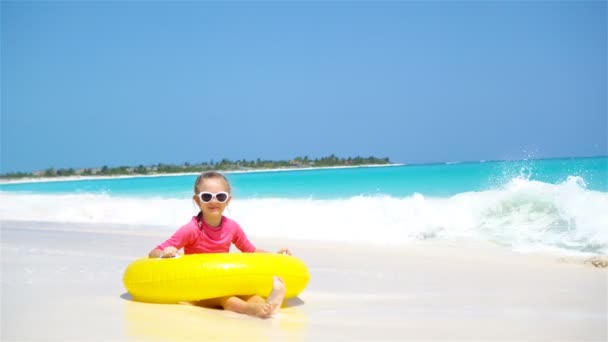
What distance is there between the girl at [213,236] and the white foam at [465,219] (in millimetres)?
4335

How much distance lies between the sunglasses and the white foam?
14.7 feet

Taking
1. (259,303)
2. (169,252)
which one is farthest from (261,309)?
(169,252)

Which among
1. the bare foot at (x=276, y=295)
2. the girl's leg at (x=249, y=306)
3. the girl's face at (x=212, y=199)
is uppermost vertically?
the girl's face at (x=212, y=199)

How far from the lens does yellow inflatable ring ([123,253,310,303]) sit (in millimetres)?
3857

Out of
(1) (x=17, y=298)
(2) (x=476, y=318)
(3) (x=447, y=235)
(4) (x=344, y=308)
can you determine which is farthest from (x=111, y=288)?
(3) (x=447, y=235)

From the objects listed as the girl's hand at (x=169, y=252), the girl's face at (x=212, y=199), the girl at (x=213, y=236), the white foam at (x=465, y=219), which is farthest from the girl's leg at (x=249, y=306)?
the white foam at (x=465, y=219)

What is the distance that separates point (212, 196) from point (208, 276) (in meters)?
0.59

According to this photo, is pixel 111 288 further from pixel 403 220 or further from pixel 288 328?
pixel 403 220

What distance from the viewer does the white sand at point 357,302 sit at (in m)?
3.34

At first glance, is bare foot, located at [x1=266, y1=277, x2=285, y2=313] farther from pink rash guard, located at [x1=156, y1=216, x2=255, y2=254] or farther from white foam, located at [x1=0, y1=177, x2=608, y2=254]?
white foam, located at [x1=0, y1=177, x2=608, y2=254]

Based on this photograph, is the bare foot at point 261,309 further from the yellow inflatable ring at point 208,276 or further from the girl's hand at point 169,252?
the girl's hand at point 169,252

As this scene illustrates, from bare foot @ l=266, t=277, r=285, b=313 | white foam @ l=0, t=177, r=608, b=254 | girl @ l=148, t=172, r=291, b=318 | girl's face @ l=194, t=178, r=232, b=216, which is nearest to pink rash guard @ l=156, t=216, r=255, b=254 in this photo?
girl @ l=148, t=172, r=291, b=318

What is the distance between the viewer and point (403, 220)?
426 inches

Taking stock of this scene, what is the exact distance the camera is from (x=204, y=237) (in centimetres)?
434
